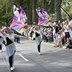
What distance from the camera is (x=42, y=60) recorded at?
678 inches

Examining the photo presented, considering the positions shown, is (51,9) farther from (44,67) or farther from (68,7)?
(44,67)

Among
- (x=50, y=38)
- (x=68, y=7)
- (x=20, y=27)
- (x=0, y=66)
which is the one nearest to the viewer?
(x=0, y=66)

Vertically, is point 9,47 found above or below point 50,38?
above

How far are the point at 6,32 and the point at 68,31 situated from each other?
34.7 feet

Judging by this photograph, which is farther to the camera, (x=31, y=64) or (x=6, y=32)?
(x=31, y=64)

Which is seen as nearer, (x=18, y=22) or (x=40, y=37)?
(x=40, y=37)

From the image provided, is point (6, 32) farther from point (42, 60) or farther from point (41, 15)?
point (41, 15)

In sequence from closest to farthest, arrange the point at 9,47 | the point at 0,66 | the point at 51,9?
the point at 9,47
the point at 0,66
the point at 51,9

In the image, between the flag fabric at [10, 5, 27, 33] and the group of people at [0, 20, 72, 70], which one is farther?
the flag fabric at [10, 5, 27, 33]

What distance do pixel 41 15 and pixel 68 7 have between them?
16.1m

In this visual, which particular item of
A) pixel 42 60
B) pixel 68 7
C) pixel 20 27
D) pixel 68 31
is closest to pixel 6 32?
pixel 42 60

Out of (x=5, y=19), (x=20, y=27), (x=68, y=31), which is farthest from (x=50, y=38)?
(x=5, y=19)

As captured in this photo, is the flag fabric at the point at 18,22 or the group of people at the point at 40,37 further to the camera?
the flag fabric at the point at 18,22

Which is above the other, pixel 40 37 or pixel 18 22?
pixel 18 22
